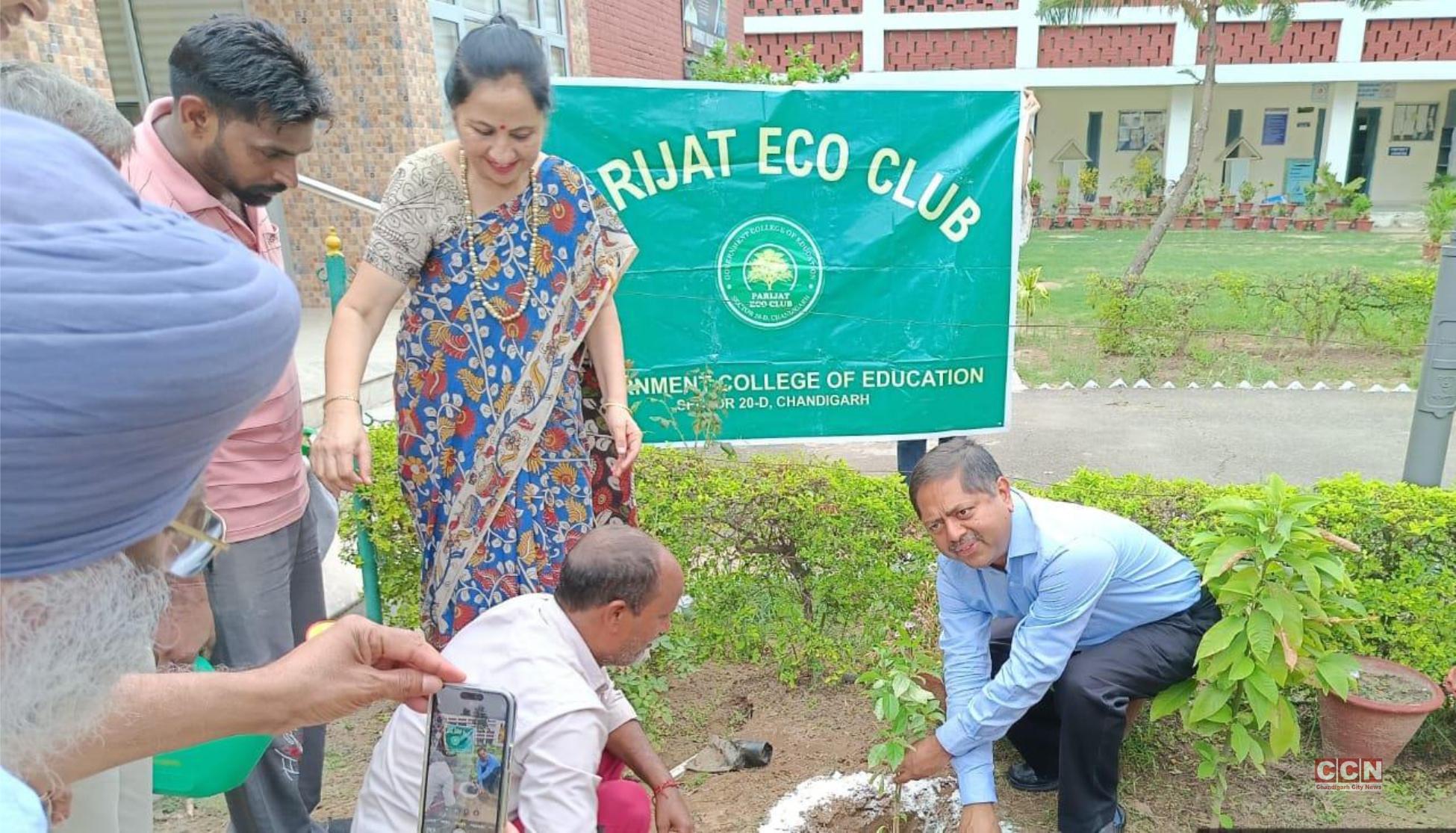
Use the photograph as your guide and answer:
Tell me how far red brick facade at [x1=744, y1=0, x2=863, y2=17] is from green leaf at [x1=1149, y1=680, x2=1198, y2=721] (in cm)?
2204

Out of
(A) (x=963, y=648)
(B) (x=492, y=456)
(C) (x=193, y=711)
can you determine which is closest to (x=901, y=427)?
(A) (x=963, y=648)

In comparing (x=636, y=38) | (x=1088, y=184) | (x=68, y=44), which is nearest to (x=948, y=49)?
(x=1088, y=184)

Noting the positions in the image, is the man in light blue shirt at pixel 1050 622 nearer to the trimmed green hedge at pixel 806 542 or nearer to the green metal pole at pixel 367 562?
the trimmed green hedge at pixel 806 542

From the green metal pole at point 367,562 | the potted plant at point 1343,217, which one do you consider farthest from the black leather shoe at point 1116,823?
the potted plant at point 1343,217

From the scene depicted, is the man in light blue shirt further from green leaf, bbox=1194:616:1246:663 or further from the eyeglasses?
the eyeglasses

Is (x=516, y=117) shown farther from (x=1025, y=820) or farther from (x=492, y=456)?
(x=1025, y=820)

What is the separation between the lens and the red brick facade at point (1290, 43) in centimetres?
2206

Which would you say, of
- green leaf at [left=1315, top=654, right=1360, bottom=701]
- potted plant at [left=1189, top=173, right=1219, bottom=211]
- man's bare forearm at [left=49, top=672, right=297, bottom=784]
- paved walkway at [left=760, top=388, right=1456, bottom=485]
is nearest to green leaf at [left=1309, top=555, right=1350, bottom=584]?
green leaf at [left=1315, top=654, right=1360, bottom=701]

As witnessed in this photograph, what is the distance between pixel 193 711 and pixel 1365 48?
2762 cm

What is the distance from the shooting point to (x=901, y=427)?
180 inches

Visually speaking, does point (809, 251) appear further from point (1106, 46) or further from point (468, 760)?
point (1106, 46)

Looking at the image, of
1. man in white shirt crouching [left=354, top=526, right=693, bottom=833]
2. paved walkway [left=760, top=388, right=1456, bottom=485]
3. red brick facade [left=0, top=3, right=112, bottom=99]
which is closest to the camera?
man in white shirt crouching [left=354, top=526, right=693, bottom=833]

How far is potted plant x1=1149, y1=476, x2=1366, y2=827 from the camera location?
2.25 metres

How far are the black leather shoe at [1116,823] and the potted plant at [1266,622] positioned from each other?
238 mm
